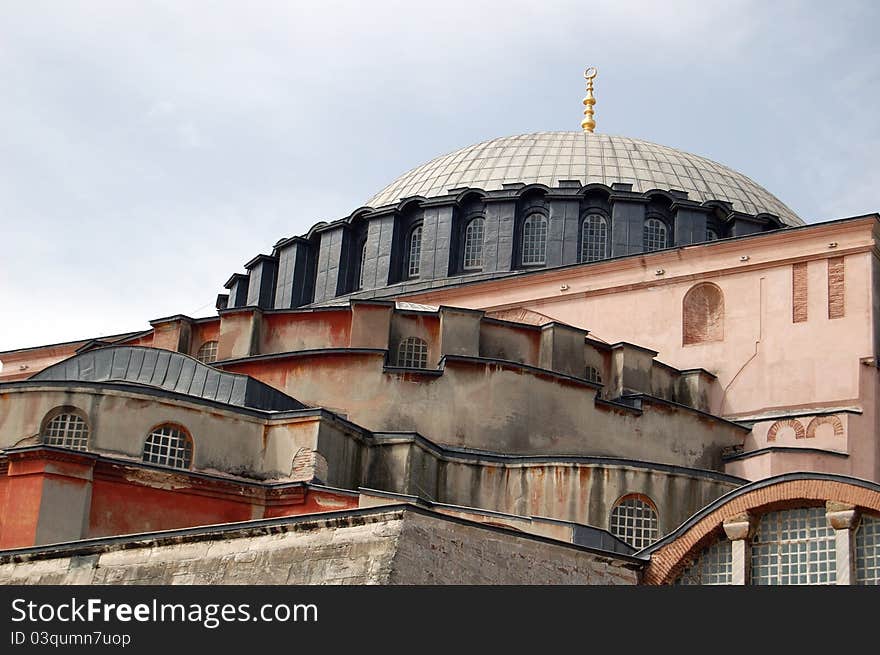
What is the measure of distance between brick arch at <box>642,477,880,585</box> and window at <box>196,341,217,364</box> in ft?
36.1

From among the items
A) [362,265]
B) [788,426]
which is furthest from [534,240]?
[788,426]

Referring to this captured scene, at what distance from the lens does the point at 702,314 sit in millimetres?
31594

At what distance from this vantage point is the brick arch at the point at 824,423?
28344 mm

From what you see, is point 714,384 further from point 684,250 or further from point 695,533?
point 695,533

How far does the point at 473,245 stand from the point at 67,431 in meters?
13.2

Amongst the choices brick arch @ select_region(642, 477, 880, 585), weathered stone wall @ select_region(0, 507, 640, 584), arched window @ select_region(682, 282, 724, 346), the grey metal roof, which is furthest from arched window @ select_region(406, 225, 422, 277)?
weathered stone wall @ select_region(0, 507, 640, 584)

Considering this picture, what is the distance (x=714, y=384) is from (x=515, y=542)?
11.5 meters

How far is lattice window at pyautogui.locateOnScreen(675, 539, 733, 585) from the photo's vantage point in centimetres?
2047

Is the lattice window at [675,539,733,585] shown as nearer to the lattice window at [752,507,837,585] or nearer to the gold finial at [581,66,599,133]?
the lattice window at [752,507,837,585]

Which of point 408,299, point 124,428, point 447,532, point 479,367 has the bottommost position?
point 447,532

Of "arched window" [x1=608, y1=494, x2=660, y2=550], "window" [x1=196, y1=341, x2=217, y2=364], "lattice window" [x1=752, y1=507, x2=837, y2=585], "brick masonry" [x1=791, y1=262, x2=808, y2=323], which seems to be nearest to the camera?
"lattice window" [x1=752, y1=507, x2=837, y2=585]
